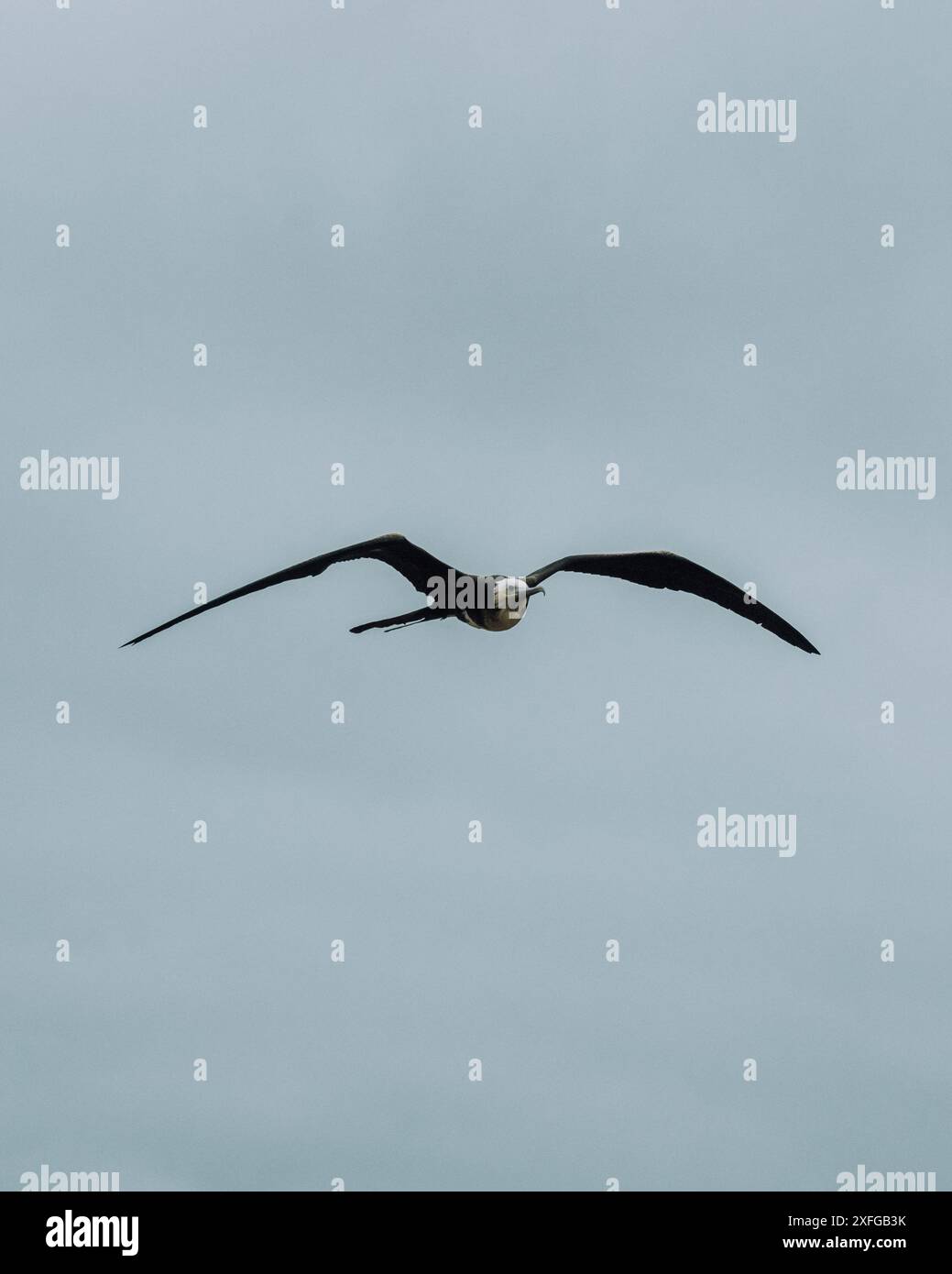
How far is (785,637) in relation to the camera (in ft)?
102

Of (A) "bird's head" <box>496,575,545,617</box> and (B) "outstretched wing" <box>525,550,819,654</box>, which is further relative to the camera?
(B) "outstretched wing" <box>525,550,819,654</box>

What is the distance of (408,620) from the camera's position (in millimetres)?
27109

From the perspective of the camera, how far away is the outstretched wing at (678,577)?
29.7 meters

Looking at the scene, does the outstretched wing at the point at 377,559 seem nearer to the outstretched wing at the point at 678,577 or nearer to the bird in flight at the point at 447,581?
the bird in flight at the point at 447,581

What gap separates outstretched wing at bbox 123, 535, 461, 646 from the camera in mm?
25500

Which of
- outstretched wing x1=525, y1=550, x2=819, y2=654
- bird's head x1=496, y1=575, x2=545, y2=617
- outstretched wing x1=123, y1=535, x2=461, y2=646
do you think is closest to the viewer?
outstretched wing x1=123, y1=535, x2=461, y2=646

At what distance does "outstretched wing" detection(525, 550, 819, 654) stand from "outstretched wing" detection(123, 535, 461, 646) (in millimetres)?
1903

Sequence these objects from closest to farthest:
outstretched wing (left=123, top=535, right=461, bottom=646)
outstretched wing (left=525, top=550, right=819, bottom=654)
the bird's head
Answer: outstretched wing (left=123, top=535, right=461, bottom=646), the bird's head, outstretched wing (left=525, top=550, right=819, bottom=654)

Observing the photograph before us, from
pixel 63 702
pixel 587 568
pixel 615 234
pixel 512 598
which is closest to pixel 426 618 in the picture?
pixel 512 598

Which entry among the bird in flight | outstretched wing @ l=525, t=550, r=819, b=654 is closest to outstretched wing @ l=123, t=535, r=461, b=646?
the bird in flight

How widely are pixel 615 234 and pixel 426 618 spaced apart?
433 inches

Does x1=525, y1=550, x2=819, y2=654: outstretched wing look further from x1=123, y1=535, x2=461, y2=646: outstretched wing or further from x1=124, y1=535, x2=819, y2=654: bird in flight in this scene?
x1=123, y1=535, x2=461, y2=646: outstretched wing

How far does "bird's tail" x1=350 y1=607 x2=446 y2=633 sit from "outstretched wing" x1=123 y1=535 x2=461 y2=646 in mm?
582
